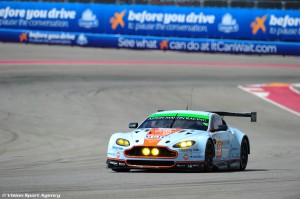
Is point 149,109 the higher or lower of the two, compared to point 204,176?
lower

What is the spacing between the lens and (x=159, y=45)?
37.3 meters

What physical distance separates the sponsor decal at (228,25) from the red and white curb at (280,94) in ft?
22.5

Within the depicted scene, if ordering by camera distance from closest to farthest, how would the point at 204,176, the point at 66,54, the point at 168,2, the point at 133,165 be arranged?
the point at 204,176 → the point at 133,165 → the point at 66,54 → the point at 168,2

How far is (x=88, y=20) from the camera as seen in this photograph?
1518 inches

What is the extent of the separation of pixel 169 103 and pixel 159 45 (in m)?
12.5

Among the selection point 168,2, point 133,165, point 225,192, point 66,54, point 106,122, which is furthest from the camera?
point 168,2

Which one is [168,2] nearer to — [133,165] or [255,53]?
[255,53]

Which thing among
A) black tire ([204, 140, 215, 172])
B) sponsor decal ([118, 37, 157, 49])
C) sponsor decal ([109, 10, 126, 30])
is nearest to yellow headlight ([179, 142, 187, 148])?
black tire ([204, 140, 215, 172])

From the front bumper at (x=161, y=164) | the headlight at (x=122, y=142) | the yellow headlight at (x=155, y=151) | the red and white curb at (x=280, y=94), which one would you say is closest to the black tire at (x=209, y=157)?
the front bumper at (x=161, y=164)

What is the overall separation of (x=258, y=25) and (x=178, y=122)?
24228 mm

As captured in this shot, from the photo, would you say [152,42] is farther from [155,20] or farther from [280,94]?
[280,94]

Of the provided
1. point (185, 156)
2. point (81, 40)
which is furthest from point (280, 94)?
point (185, 156)

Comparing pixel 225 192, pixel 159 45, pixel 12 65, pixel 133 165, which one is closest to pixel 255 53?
pixel 159 45

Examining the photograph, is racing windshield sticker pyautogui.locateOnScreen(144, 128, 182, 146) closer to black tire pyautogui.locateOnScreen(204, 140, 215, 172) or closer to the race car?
the race car
